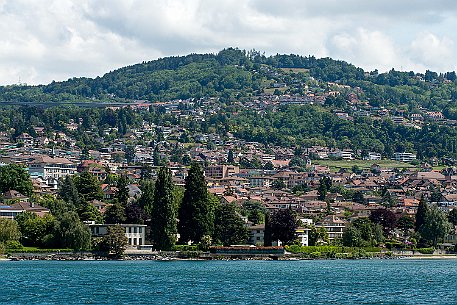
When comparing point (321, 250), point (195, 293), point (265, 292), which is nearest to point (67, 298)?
point (195, 293)

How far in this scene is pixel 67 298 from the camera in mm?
55000

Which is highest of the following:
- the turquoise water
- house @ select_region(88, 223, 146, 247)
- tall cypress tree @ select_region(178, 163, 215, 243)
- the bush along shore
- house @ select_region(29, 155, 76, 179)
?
house @ select_region(29, 155, 76, 179)

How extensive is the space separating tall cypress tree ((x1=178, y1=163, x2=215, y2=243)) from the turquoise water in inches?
328

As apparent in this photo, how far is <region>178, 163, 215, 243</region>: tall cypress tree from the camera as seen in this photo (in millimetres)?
98875

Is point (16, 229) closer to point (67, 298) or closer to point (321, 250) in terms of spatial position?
point (321, 250)

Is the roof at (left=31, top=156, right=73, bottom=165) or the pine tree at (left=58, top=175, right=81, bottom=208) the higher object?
the roof at (left=31, top=156, right=73, bottom=165)

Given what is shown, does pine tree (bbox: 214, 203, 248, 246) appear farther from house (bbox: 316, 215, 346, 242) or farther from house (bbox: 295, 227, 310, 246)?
house (bbox: 316, 215, 346, 242)

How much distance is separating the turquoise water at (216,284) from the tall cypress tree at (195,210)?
27.3 feet

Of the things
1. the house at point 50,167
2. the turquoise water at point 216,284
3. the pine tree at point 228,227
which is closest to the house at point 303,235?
the pine tree at point 228,227

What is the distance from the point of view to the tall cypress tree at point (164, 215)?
9612cm

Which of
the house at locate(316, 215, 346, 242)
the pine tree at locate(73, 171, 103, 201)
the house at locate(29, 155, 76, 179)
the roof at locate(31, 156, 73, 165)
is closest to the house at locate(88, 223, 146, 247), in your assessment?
the pine tree at locate(73, 171, 103, 201)

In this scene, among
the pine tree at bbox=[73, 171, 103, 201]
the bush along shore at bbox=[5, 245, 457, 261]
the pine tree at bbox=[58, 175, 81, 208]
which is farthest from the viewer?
the pine tree at bbox=[73, 171, 103, 201]

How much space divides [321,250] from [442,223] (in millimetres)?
18772

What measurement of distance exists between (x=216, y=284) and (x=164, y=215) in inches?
1248
